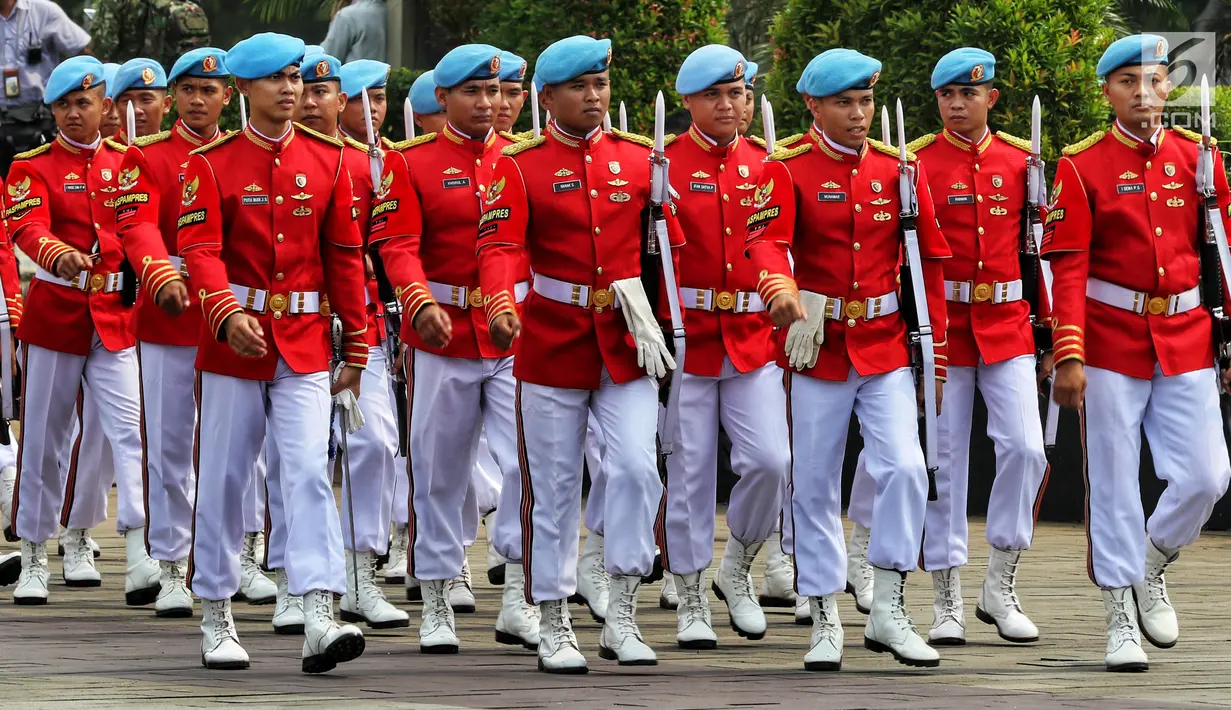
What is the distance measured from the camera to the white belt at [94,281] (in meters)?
10.6

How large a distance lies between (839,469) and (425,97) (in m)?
3.45

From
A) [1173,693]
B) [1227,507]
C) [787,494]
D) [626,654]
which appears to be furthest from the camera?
[1227,507]

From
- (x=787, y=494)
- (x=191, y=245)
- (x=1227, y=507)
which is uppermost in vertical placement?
(x=191, y=245)

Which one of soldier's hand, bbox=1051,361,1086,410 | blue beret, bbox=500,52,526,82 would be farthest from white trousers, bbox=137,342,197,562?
soldier's hand, bbox=1051,361,1086,410

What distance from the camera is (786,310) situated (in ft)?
26.4

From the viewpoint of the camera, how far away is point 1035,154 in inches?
368

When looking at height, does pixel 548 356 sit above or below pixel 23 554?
above

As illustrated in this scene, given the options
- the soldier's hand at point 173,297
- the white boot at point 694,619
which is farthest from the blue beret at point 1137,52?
the soldier's hand at point 173,297

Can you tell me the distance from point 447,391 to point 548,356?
3.79 ft

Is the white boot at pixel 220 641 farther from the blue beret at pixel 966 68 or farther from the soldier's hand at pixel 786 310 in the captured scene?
the blue beret at pixel 966 68

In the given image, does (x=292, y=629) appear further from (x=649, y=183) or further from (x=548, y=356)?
(x=649, y=183)

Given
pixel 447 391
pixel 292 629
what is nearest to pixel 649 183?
pixel 447 391

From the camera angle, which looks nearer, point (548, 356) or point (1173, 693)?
point (1173, 693)

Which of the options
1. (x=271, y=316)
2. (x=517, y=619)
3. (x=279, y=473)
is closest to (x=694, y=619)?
(x=517, y=619)
